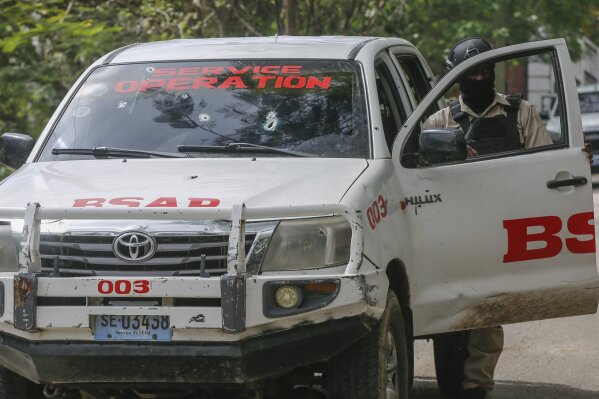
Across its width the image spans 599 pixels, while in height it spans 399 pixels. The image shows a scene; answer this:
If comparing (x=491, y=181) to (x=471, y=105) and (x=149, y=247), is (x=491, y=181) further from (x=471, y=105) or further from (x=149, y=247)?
(x=149, y=247)

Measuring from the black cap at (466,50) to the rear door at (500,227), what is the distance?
0.77 metres

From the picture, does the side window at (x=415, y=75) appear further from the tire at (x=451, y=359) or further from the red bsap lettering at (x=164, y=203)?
the red bsap lettering at (x=164, y=203)

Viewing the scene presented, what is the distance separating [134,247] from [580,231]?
2450mm

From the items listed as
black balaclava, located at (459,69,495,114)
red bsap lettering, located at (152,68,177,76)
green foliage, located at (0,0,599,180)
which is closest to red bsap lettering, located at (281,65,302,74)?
red bsap lettering, located at (152,68,177,76)

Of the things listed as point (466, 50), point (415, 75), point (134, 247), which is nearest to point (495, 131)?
point (466, 50)

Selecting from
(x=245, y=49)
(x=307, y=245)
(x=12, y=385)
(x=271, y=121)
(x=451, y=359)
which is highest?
(x=245, y=49)

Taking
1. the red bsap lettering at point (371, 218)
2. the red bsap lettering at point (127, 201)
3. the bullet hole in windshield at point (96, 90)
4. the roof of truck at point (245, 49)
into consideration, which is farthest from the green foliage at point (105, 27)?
the red bsap lettering at point (371, 218)

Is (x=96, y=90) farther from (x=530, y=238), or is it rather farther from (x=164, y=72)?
(x=530, y=238)

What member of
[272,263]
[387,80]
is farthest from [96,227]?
[387,80]

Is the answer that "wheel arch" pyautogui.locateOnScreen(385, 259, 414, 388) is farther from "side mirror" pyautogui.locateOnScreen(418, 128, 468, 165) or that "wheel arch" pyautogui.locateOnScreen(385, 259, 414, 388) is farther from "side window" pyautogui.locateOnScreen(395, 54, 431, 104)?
"side window" pyautogui.locateOnScreen(395, 54, 431, 104)

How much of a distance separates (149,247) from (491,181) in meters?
1.96

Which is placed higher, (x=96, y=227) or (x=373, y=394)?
(x=96, y=227)

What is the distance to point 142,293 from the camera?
5.00 meters

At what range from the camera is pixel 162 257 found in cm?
505
